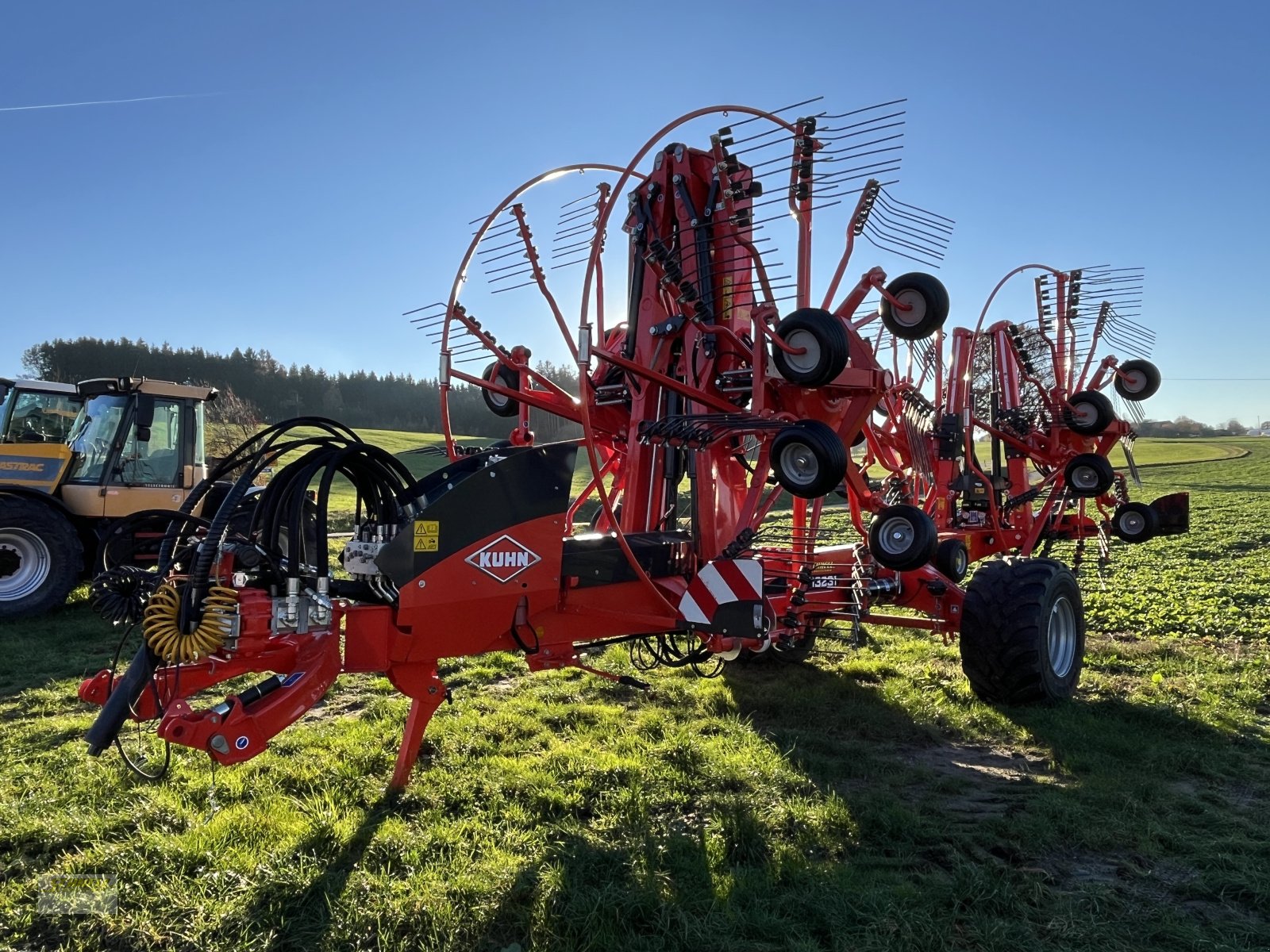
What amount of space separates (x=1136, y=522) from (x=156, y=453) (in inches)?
449

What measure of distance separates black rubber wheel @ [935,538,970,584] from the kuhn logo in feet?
13.5

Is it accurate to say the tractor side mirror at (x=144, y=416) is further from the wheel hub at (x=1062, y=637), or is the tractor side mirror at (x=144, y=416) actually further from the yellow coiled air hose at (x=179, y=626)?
the wheel hub at (x=1062, y=637)

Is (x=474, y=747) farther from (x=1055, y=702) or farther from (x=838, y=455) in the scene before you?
(x=1055, y=702)

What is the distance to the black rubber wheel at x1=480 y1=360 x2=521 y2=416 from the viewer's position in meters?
6.85

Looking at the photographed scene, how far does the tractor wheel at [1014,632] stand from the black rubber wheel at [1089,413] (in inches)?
162

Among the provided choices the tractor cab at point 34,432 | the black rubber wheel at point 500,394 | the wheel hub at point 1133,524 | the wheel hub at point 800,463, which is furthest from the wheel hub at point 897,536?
the tractor cab at point 34,432

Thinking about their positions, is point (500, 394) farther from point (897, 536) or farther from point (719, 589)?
point (897, 536)

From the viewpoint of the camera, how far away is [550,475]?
438 centimetres

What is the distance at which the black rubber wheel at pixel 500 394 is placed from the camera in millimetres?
6851

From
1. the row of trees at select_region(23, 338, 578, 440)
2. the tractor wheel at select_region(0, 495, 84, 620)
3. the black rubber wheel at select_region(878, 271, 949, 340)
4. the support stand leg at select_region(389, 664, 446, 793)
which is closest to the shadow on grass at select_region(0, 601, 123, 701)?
the tractor wheel at select_region(0, 495, 84, 620)

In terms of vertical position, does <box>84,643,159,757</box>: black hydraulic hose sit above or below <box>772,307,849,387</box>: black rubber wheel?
below

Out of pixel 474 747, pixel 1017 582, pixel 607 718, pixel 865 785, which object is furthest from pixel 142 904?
pixel 1017 582

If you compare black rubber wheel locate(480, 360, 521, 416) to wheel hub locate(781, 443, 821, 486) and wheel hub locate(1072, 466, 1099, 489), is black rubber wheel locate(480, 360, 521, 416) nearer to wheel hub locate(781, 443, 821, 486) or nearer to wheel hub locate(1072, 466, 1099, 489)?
wheel hub locate(781, 443, 821, 486)

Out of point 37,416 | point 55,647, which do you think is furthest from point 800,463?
point 37,416
